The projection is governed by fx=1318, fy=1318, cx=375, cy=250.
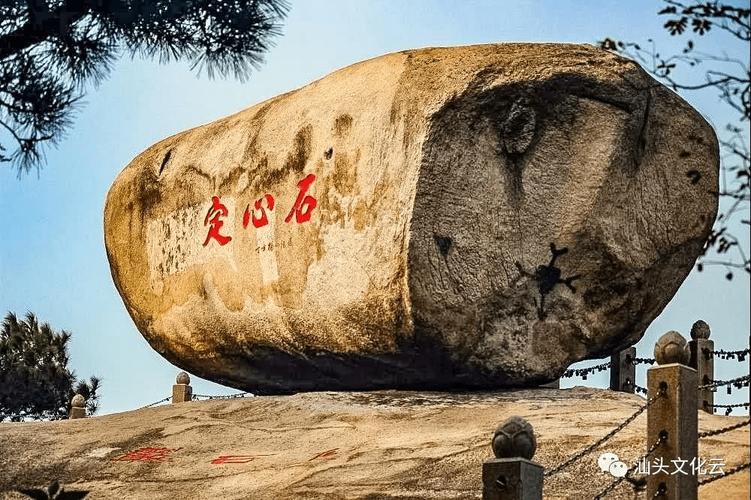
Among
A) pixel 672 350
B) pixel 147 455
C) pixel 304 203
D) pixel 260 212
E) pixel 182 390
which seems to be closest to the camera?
pixel 672 350

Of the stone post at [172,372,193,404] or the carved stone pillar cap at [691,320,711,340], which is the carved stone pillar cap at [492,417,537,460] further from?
the stone post at [172,372,193,404]

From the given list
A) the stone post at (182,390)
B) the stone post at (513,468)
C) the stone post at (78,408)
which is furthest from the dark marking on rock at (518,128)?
the stone post at (78,408)

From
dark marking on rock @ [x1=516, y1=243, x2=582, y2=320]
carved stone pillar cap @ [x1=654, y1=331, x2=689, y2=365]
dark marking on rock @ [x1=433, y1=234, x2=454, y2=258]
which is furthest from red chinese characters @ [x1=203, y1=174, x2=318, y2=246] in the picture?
carved stone pillar cap @ [x1=654, y1=331, x2=689, y2=365]

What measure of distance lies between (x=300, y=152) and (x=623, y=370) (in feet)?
10.9

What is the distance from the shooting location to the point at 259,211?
9.38 m

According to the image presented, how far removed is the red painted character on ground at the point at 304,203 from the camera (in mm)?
8930

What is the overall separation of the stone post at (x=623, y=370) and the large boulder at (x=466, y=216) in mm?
1313

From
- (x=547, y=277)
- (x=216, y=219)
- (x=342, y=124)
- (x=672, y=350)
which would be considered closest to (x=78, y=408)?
(x=216, y=219)

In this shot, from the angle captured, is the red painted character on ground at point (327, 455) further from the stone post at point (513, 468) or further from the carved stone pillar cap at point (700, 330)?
the carved stone pillar cap at point (700, 330)

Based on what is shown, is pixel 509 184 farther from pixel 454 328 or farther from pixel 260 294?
pixel 260 294

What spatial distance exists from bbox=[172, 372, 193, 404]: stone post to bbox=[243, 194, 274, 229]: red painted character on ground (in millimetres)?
2829

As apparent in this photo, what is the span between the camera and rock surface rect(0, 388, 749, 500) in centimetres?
643

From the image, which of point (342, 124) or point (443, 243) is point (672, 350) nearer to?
point (443, 243)

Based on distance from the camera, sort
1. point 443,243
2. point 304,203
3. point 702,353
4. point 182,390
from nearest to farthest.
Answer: point 443,243
point 304,203
point 702,353
point 182,390
